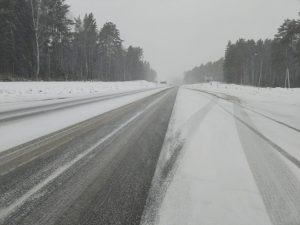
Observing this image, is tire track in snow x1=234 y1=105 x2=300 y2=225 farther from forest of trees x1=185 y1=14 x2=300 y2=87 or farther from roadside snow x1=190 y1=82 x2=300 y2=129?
forest of trees x1=185 y1=14 x2=300 y2=87

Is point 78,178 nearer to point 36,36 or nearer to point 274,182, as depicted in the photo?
point 274,182

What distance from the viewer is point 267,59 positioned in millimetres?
79750

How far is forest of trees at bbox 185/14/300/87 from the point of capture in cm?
4547

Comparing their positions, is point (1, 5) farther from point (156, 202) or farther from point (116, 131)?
point (156, 202)

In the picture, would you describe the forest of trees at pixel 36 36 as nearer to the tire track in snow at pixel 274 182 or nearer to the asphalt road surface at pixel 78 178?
the asphalt road surface at pixel 78 178

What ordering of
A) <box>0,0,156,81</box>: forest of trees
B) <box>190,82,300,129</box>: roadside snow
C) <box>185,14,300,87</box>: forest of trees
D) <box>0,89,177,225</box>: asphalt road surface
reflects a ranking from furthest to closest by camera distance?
<box>185,14,300,87</box>: forest of trees → <box>0,0,156,81</box>: forest of trees → <box>190,82,300,129</box>: roadside snow → <box>0,89,177,225</box>: asphalt road surface

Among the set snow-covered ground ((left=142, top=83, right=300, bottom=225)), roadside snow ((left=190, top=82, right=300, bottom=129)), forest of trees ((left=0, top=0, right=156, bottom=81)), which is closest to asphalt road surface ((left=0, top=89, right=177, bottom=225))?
snow-covered ground ((left=142, top=83, right=300, bottom=225))

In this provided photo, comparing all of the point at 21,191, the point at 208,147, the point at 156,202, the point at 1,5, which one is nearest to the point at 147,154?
the point at 208,147

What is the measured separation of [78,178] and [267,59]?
88.2 m

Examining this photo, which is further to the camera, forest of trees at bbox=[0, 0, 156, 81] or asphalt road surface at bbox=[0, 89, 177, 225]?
forest of trees at bbox=[0, 0, 156, 81]

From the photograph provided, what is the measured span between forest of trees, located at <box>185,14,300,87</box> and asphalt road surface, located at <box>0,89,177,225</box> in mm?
48476

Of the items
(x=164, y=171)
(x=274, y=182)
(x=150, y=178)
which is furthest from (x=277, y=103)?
(x=150, y=178)

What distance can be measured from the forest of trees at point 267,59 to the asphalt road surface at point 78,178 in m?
48.5

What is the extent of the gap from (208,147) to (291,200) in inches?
80.1
